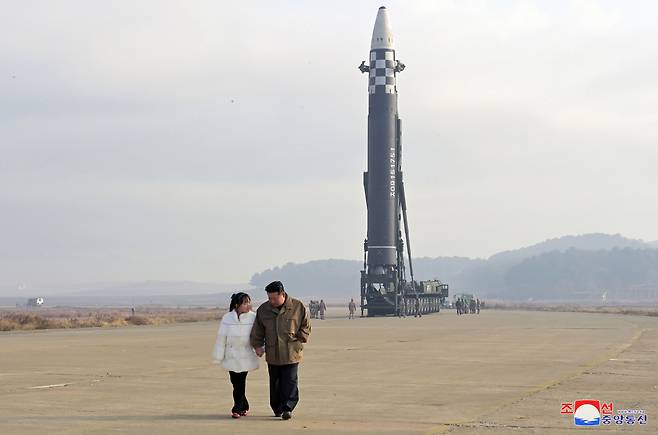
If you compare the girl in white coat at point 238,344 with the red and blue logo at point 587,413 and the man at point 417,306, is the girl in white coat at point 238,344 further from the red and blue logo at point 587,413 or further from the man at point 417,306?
the man at point 417,306

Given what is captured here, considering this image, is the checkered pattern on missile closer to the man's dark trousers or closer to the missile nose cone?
the missile nose cone

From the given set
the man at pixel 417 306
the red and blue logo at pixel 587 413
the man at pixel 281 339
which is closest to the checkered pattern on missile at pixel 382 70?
the man at pixel 417 306

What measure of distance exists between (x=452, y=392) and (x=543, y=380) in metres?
2.77

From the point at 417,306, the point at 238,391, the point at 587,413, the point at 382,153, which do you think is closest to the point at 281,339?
the point at 238,391

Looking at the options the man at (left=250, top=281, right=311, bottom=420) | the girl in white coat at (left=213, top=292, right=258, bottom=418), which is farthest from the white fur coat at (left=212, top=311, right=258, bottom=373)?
the man at (left=250, top=281, right=311, bottom=420)

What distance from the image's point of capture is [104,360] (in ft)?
76.0

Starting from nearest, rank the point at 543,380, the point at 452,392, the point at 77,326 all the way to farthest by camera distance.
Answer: the point at 452,392 → the point at 543,380 → the point at 77,326

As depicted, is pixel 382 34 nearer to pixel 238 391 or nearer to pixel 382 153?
pixel 382 153

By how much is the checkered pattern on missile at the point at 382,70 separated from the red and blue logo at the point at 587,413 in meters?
52.0

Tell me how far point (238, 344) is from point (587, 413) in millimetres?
4249

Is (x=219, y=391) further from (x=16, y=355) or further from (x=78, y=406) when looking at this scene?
(x=16, y=355)

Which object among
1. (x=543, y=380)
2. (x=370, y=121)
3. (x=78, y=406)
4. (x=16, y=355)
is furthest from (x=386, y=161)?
(x=78, y=406)

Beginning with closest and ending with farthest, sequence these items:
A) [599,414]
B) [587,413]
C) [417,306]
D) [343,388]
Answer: [599,414] < [587,413] < [343,388] < [417,306]

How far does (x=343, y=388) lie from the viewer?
55.2 ft
